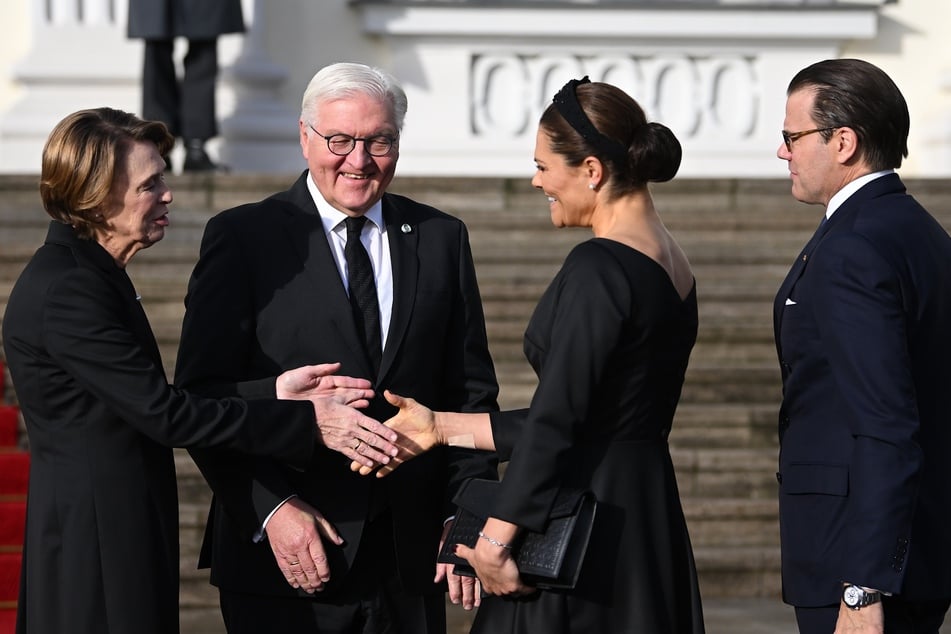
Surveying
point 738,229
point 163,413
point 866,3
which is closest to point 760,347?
point 738,229

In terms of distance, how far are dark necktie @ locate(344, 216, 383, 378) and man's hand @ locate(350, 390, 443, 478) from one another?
Answer: 0.47ft

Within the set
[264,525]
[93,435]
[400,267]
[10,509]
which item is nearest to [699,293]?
[10,509]

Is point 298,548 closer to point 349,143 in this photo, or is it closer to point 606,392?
point 606,392

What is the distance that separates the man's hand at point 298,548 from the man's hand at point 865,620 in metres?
1.07

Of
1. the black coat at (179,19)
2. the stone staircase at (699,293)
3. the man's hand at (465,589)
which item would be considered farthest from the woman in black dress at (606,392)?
the black coat at (179,19)

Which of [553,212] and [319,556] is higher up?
[553,212]

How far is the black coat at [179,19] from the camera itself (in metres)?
7.60

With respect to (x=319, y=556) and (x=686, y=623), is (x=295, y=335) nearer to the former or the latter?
(x=319, y=556)

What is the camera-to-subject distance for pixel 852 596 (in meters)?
2.72

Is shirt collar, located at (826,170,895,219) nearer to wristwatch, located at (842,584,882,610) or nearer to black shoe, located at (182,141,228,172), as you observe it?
wristwatch, located at (842,584,882,610)

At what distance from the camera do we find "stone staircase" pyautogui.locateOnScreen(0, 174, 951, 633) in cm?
573

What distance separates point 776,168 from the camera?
913cm

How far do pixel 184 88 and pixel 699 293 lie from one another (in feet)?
10.1

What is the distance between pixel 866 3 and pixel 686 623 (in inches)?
267
